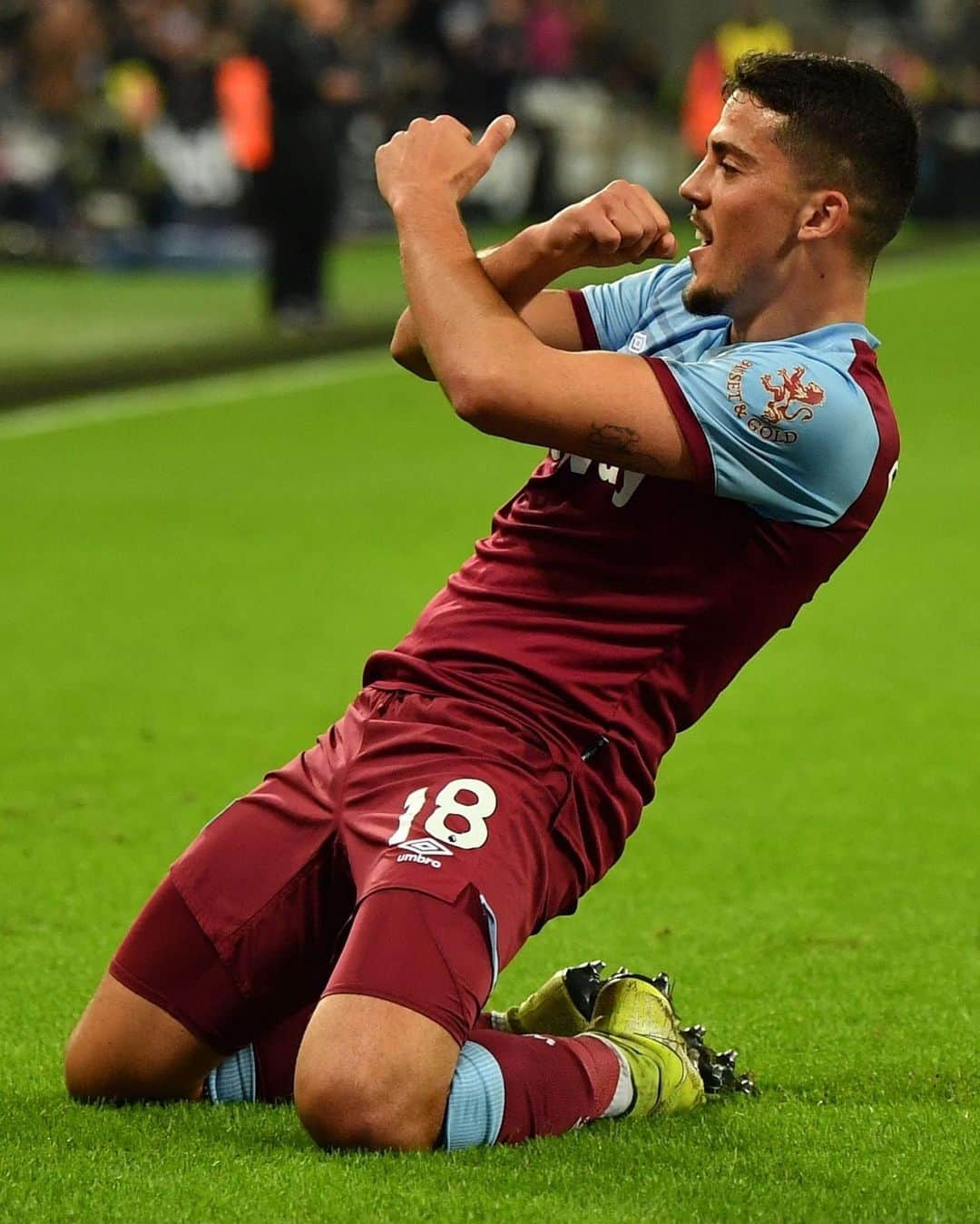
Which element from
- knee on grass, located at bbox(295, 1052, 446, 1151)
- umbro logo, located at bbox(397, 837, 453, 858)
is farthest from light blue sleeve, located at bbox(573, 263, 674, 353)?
knee on grass, located at bbox(295, 1052, 446, 1151)

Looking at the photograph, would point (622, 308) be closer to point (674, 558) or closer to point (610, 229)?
point (610, 229)

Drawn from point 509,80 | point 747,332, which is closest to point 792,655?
point 747,332

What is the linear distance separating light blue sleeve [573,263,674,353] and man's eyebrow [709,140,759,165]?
0.36 m

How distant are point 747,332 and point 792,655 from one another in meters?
3.66

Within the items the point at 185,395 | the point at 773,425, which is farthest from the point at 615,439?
the point at 185,395

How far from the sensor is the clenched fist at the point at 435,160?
368 centimetres

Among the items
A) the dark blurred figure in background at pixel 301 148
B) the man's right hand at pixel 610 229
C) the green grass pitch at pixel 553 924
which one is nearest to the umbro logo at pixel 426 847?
the green grass pitch at pixel 553 924

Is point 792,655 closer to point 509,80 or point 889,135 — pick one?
point 889,135

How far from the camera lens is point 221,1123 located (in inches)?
142

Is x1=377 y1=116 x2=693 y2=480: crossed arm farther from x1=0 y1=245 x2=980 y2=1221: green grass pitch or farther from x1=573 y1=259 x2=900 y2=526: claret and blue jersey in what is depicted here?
x1=0 y1=245 x2=980 y2=1221: green grass pitch

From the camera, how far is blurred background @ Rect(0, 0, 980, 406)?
50.2 feet

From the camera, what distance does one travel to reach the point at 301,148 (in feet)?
50.2

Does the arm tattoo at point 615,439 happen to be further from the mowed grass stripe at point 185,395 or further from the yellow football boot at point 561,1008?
the mowed grass stripe at point 185,395

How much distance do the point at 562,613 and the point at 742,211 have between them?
2.25 feet
